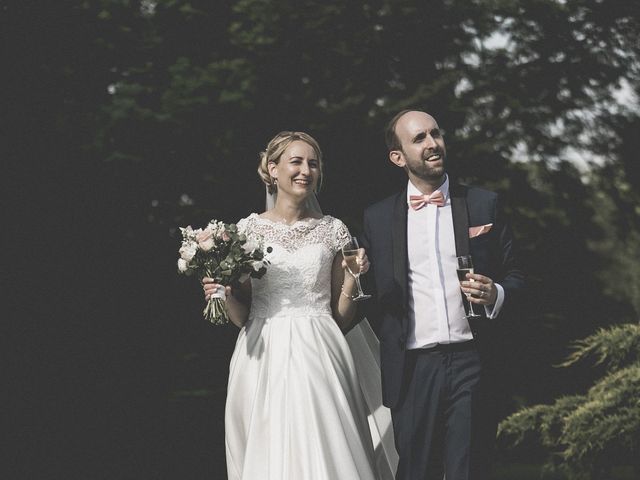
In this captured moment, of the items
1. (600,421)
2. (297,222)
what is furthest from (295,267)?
(600,421)

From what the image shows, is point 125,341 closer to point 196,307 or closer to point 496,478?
point 196,307

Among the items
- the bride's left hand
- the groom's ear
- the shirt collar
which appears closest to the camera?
the bride's left hand

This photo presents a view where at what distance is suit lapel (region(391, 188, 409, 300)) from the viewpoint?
5.97m

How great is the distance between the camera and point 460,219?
601cm

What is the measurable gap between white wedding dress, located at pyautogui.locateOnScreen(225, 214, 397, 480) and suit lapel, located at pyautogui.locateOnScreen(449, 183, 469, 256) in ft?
3.34

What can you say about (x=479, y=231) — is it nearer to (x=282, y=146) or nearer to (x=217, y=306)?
(x=282, y=146)

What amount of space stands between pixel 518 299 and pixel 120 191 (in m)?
9.85

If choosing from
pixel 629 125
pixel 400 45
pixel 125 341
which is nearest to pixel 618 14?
pixel 629 125

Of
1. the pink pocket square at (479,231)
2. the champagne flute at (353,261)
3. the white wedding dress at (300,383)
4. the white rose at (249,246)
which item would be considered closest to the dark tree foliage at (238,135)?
the white wedding dress at (300,383)

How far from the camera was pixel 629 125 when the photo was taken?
1747 cm

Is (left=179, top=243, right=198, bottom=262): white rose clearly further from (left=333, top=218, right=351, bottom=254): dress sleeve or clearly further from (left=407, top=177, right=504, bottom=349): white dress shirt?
(left=407, top=177, right=504, bottom=349): white dress shirt

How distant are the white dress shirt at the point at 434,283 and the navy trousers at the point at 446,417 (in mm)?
81

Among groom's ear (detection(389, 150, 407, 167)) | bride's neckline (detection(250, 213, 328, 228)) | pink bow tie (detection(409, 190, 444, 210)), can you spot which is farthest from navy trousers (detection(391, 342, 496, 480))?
bride's neckline (detection(250, 213, 328, 228))

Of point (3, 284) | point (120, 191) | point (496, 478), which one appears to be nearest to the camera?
point (3, 284)
